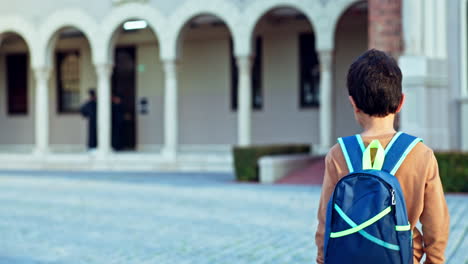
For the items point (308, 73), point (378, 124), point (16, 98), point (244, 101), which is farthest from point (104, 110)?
point (378, 124)

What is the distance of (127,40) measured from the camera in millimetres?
20812

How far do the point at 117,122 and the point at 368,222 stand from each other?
18288 millimetres

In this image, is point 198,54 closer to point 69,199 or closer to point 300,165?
point 300,165

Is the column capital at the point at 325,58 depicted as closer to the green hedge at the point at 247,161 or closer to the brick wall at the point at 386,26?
the green hedge at the point at 247,161

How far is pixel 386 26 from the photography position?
1088cm

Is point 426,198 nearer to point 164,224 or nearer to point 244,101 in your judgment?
point 164,224

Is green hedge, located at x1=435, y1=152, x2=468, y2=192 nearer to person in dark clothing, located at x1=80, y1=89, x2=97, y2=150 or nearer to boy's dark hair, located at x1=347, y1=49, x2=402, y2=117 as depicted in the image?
boy's dark hair, located at x1=347, y1=49, x2=402, y2=117

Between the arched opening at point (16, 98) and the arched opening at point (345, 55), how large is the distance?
36.0ft

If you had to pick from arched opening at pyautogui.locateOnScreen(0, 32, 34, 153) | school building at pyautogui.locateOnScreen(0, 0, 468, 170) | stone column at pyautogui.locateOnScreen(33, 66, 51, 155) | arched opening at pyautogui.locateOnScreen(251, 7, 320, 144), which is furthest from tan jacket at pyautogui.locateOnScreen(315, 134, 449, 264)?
arched opening at pyautogui.locateOnScreen(0, 32, 34, 153)

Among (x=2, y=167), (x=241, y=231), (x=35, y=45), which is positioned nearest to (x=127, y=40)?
(x=35, y=45)

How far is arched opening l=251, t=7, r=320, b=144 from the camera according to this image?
714 inches

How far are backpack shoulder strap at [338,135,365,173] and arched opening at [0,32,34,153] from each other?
21448 mm

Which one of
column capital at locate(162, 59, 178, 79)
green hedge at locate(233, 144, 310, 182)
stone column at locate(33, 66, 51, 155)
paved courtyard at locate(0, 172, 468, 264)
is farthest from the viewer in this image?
stone column at locate(33, 66, 51, 155)

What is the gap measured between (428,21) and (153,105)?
1182cm
